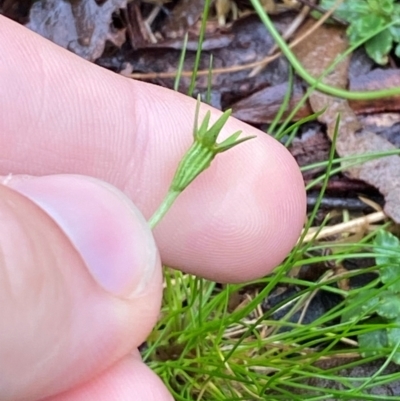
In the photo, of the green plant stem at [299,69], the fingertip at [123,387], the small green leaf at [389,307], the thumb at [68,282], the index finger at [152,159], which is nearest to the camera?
the thumb at [68,282]

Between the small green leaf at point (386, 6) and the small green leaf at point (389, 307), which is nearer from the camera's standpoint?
the small green leaf at point (389, 307)

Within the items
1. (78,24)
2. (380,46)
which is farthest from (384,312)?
(78,24)

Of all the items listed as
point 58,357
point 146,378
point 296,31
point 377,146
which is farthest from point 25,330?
point 296,31

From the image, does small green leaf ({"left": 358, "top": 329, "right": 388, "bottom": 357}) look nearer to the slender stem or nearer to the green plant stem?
the green plant stem

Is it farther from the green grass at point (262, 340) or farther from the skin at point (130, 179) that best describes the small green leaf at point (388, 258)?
the skin at point (130, 179)

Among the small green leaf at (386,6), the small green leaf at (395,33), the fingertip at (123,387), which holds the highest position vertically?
the small green leaf at (386,6)

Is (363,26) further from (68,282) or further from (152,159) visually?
(68,282)

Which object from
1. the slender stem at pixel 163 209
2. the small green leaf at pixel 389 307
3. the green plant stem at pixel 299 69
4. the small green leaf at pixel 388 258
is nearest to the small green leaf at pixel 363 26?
the green plant stem at pixel 299 69

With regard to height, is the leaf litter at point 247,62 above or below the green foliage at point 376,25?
below
